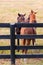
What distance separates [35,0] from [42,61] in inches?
878

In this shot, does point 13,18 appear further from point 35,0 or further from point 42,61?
point 35,0

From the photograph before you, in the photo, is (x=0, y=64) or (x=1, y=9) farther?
(x=1, y=9)

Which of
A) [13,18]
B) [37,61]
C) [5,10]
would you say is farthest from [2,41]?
[5,10]

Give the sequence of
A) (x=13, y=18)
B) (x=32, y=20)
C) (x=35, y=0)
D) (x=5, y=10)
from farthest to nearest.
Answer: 1. (x=35, y=0)
2. (x=5, y=10)
3. (x=13, y=18)
4. (x=32, y=20)

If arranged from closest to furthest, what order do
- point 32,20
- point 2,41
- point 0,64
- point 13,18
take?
1. point 0,64
2. point 32,20
3. point 2,41
4. point 13,18

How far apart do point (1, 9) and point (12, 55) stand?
52.6 ft

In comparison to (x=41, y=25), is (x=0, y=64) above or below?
below

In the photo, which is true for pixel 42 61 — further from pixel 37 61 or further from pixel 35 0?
pixel 35 0

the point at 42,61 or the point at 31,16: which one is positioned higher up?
the point at 31,16

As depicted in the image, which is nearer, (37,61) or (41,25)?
(41,25)

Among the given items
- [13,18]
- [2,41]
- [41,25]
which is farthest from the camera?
[13,18]

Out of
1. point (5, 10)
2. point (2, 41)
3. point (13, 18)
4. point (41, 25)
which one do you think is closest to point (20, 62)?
point (41, 25)

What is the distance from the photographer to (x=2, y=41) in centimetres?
1237

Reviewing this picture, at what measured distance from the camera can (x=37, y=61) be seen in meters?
9.24
